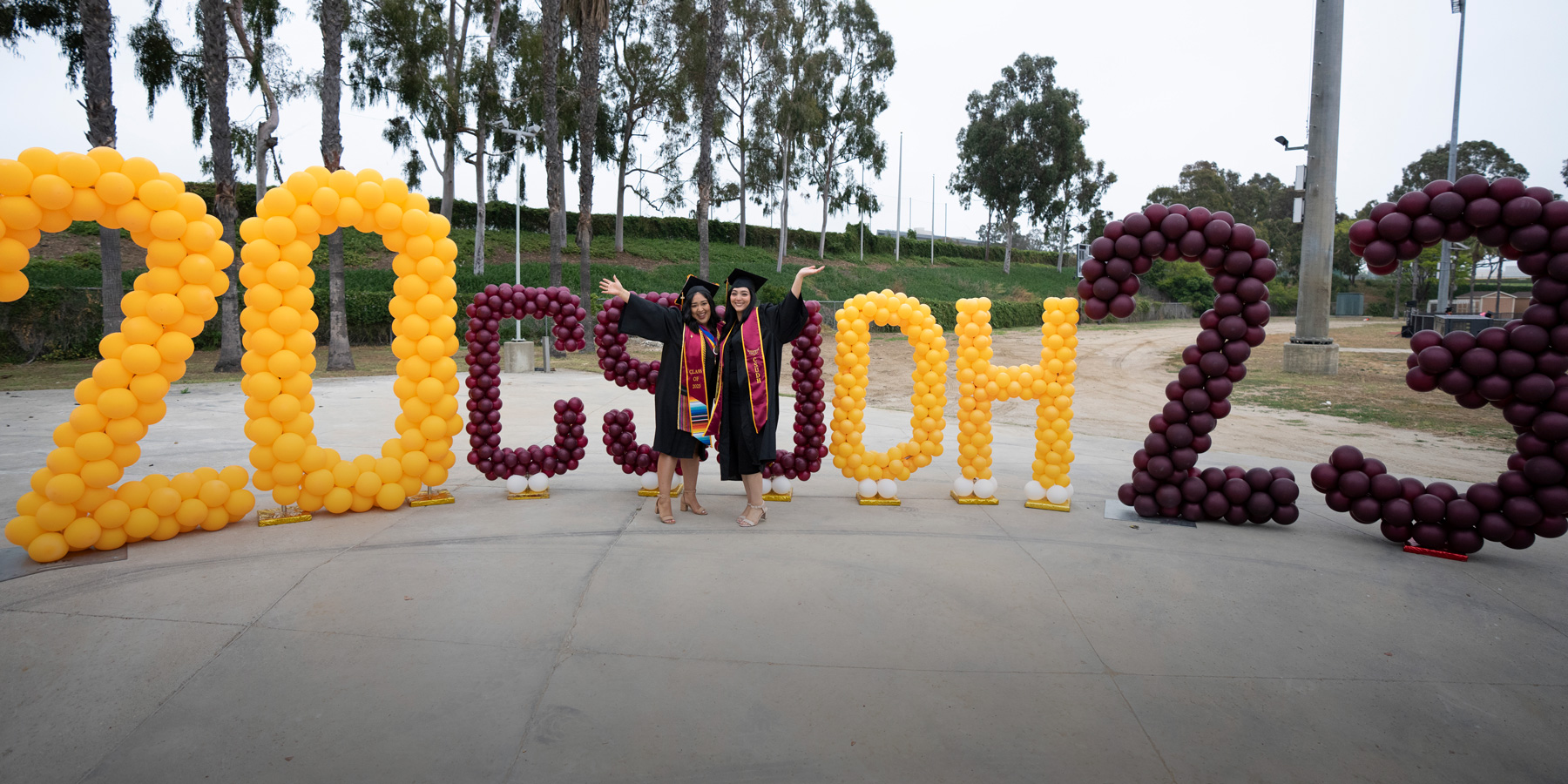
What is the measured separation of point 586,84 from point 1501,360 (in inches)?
781

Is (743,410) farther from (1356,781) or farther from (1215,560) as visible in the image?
(1356,781)

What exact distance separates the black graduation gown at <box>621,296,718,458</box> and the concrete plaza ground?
22.4 inches

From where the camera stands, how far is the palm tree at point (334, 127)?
51.7 feet

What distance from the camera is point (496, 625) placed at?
366cm

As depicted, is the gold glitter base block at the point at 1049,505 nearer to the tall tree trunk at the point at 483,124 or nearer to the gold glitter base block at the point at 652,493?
the gold glitter base block at the point at 652,493

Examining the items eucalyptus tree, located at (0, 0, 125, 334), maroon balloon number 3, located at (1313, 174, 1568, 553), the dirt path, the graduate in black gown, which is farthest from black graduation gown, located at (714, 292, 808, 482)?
eucalyptus tree, located at (0, 0, 125, 334)

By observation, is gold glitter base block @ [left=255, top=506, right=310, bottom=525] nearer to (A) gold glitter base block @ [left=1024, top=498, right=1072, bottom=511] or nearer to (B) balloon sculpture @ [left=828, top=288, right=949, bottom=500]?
(B) balloon sculpture @ [left=828, top=288, right=949, bottom=500]

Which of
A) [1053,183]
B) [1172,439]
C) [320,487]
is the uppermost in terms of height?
[1053,183]

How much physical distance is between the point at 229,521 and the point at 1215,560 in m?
6.37

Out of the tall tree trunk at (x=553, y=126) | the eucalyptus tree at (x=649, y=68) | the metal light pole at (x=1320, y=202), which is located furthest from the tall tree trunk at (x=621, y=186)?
the metal light pole at (x=1320, y=202)

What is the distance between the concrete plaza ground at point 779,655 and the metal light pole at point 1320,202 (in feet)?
43.1

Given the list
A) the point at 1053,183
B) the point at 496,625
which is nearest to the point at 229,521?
the point at 496,625

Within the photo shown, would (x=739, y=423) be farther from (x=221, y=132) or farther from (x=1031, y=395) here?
(x=221, y=132)

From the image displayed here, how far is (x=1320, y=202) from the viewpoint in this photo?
16125mm
